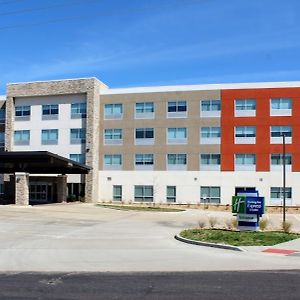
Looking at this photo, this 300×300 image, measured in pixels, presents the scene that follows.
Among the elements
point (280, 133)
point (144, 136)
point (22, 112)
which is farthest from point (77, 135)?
point (280, 133)

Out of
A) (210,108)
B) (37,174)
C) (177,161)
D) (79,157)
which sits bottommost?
(37,174)

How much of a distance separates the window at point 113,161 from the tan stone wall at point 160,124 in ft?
1.48

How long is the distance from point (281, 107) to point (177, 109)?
10.8 metres

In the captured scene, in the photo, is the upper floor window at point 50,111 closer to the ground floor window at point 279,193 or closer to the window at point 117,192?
the window at point 117,192

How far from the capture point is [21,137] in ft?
198

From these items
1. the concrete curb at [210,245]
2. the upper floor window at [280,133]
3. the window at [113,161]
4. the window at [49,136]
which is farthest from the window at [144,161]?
the concrete curb at [210,245]

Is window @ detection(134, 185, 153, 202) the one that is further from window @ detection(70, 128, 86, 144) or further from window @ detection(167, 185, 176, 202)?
window @ detection(70, 128, 86, 144)

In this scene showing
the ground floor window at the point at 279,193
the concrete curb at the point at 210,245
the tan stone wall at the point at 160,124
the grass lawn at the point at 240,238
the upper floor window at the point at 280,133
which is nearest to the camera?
the concrete curb at the point at 210,245

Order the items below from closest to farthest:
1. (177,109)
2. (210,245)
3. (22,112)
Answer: (210,245), (177,109), (22,112)

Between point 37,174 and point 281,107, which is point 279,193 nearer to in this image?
point 281,107

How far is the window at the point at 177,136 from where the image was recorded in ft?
181

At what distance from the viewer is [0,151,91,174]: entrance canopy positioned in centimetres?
4325

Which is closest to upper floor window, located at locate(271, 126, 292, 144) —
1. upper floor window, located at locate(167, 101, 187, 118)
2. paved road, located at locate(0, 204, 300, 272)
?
upper floor window, located at locate(167, 101, 187, 118)
